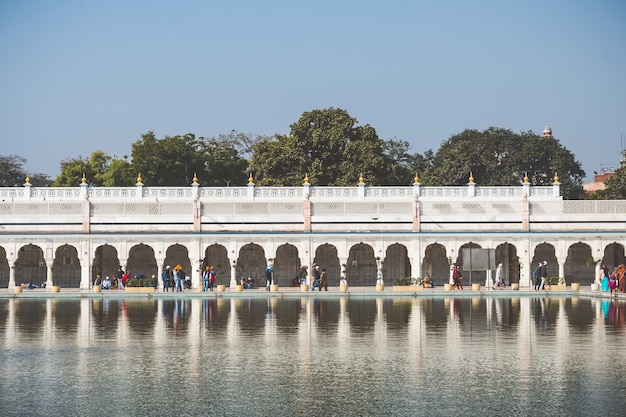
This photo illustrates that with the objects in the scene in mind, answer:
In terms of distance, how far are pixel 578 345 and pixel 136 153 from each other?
63.4 meters

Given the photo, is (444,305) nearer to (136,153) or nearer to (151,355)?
(151,355)

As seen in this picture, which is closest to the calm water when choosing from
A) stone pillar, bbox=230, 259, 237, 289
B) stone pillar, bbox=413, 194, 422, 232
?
stone pillar, bbox=230, 259, 237, 289

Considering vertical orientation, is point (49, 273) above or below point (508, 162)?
below

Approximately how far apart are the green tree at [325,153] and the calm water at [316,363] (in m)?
35.4

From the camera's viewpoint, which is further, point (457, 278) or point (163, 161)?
point (163, 161)

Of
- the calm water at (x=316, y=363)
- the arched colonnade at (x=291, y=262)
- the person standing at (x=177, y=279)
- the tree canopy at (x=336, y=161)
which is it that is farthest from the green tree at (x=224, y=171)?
the calm water at (x=316, y=363)

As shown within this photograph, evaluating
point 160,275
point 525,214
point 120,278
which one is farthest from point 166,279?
point 525,214

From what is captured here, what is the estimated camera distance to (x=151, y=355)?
84.4 ft

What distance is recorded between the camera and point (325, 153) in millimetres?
76250

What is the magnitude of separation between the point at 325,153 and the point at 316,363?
52.7 metres

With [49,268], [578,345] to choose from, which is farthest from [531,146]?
[578,345]

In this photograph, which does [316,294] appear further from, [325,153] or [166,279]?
[325,153]

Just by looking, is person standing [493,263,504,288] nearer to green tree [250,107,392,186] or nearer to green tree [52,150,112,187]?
green tree [250,107,392,186]

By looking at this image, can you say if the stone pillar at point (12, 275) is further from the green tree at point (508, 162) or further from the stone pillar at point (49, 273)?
the green tree at point (508, 162)
